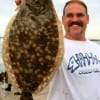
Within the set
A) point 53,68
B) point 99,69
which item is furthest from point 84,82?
point 53,68

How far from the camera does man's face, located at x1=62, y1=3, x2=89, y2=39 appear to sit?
4.48 meters

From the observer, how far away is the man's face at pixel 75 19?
4484 mm

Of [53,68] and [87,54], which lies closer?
[53,68]

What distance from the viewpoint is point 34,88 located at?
11.2 feet

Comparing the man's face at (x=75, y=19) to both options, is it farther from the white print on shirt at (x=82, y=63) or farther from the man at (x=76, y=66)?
the white print on shirt at (x=82, y=63)

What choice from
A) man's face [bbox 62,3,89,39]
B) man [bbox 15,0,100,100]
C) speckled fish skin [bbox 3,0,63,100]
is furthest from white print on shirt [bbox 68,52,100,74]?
speckled fish skin [bbox 3,0,63,100]

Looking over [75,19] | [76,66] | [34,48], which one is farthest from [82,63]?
[34,48]

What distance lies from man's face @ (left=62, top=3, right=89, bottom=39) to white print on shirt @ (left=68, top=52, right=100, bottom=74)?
242 millimetres

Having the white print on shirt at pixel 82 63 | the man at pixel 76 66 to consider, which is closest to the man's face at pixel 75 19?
the man at pixel 76 66

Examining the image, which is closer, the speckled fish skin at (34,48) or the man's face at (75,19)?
the speckled fish skin at (34,48)

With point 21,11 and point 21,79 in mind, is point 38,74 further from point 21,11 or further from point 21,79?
point 21,11

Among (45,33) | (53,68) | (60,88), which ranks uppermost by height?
(45,33)

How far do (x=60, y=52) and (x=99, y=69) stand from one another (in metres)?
1.38

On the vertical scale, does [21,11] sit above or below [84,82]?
above
